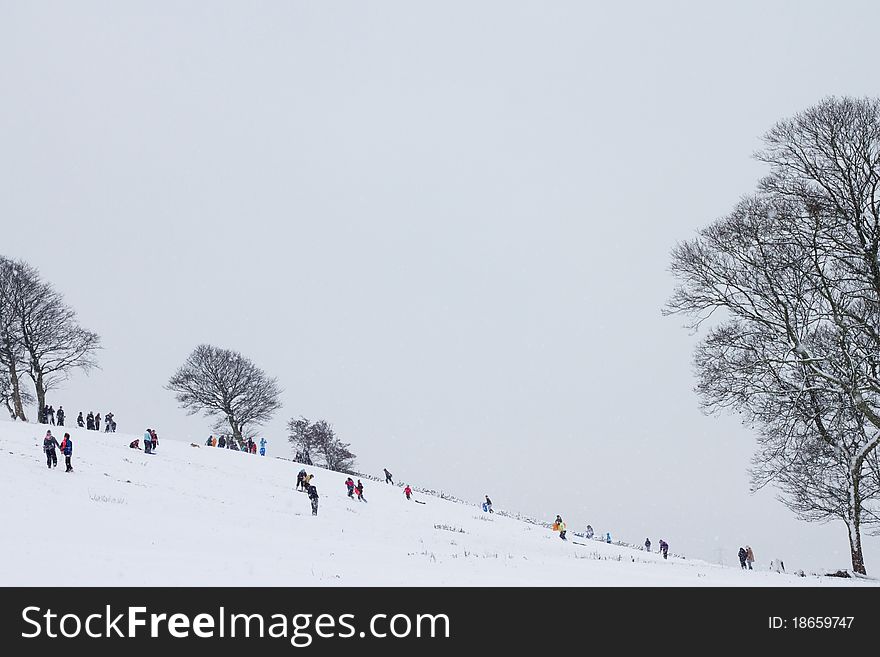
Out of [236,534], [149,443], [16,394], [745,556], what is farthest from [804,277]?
[16,394]

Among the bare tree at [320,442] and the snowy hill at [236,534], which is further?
the bare tree at [320,442]

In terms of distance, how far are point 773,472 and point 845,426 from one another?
2.37 meters

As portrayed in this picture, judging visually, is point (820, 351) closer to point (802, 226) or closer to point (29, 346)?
point (802, 226)

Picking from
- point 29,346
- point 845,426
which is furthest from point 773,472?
point 29,346

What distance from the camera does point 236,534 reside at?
16.8 meters

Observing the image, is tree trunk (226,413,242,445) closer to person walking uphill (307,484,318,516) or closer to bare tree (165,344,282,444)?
bare tree (165,344,282,444)

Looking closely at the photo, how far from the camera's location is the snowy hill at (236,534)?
9.67m

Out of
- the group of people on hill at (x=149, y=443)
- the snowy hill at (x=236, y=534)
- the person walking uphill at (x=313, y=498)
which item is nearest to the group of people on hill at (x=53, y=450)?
the snowy hill at (x=236, y=534)

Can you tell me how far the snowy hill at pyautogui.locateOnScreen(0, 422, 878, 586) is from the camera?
31.7ft

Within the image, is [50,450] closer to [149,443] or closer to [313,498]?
[313,498]

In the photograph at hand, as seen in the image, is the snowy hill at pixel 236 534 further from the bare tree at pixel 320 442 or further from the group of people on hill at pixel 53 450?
the bare tree at pixel 320 442

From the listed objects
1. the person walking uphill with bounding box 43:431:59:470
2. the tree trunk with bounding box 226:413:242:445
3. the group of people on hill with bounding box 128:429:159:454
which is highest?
the tree trunk with bounding box 226:413:242:445

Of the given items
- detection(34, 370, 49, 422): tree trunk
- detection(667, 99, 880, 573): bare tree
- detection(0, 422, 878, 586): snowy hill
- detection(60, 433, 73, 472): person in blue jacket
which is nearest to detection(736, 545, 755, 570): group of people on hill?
detection(0, 422, 878, 586): snowy hill
